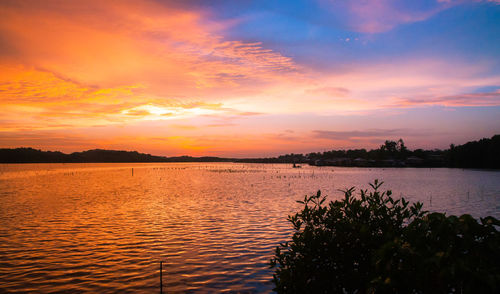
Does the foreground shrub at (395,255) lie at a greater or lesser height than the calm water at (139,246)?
greater

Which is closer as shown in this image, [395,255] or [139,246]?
[395,255]

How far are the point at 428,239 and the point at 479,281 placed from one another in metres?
0.87

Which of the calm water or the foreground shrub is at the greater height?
the foreground shrub

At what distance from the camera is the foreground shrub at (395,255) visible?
3920 millimetres

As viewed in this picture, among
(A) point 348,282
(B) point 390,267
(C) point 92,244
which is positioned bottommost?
(C) point 92,244

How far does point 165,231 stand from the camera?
21.7m

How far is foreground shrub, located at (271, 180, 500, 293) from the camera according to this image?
12.9 ft

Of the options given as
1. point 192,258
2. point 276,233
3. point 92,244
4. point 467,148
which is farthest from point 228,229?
point 467,148

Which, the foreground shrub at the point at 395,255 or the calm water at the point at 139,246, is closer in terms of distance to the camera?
the foreground shrub at the point at 395,255

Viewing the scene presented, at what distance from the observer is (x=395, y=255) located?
456cm

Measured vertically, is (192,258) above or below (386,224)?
below

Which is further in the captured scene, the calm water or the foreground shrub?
the calm water

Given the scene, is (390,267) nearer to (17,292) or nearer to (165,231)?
(17,292)

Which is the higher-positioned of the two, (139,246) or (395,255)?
(395,255)
